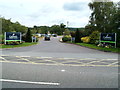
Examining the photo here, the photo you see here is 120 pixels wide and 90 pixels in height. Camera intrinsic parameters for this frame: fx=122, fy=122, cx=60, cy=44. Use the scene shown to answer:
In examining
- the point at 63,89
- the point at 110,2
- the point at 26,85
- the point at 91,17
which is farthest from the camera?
the point at 91,17

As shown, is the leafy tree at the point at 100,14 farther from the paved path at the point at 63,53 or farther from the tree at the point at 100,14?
the paved path at the point at 63,53

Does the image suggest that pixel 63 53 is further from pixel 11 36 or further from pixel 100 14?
pixel 100 14

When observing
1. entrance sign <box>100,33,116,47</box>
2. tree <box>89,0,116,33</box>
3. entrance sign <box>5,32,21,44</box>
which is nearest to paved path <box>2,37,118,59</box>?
entrance sign <box>100,33,116,47</box>

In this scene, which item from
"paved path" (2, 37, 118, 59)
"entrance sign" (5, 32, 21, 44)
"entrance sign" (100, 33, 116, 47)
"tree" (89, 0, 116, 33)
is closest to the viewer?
"paved path" (2, 37, 118, 59)

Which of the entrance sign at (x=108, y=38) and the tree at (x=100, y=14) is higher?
the tree at (x=100, y=14)

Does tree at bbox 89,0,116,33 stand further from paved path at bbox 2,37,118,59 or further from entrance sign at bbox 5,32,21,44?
entrance sign at bbox 5,32,21,44

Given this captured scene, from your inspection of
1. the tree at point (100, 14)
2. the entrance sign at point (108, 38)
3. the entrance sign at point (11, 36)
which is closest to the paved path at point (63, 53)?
the entrance sign at point (108, 38)

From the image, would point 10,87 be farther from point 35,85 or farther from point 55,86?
Answer: point 55,86

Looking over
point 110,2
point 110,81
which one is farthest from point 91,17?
point 110,81

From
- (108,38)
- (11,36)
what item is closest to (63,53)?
(108,38)

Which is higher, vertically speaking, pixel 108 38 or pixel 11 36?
pixel 11 36

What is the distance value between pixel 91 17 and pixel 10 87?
24871 millimetres

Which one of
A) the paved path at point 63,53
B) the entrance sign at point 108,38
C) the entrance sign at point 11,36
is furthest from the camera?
the entrance sign at point 11,36

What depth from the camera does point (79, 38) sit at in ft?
87.1
